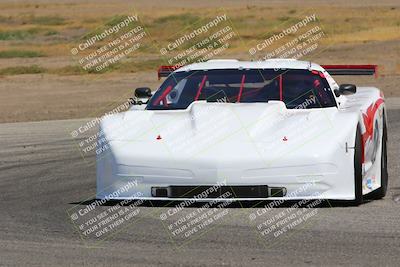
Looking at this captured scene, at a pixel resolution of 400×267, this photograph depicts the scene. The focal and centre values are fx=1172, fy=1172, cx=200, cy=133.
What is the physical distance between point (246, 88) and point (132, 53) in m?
32.6

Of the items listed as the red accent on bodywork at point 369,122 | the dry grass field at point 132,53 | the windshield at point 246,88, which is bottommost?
the dry grass field at point 132,53

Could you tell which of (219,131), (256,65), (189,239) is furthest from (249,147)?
(256,65)

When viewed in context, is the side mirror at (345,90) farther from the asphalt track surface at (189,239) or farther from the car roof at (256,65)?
the asphalt track surface at (189,239)

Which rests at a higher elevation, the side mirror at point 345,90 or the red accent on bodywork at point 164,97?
the red accent on bodywork at point 164,97

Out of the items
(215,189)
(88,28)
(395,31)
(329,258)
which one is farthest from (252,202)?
(88,28)

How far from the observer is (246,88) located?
11086 millimetres

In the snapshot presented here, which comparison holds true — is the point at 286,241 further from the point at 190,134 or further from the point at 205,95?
the point at 205,95

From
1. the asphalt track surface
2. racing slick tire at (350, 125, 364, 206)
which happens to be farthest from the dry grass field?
racing slick tire at (350, 125, 364, 206)

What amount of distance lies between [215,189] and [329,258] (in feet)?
6.54

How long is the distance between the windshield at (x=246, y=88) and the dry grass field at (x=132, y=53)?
10.5 meters

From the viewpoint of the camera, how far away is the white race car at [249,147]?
9.45 m

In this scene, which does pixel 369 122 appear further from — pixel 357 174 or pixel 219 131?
pixel 219 131

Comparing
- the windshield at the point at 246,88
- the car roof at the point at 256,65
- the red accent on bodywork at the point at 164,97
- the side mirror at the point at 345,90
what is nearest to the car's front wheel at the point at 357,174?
the windshield at the point at 246,88

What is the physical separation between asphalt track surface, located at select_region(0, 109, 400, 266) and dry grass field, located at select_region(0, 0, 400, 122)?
11681 millimetres
